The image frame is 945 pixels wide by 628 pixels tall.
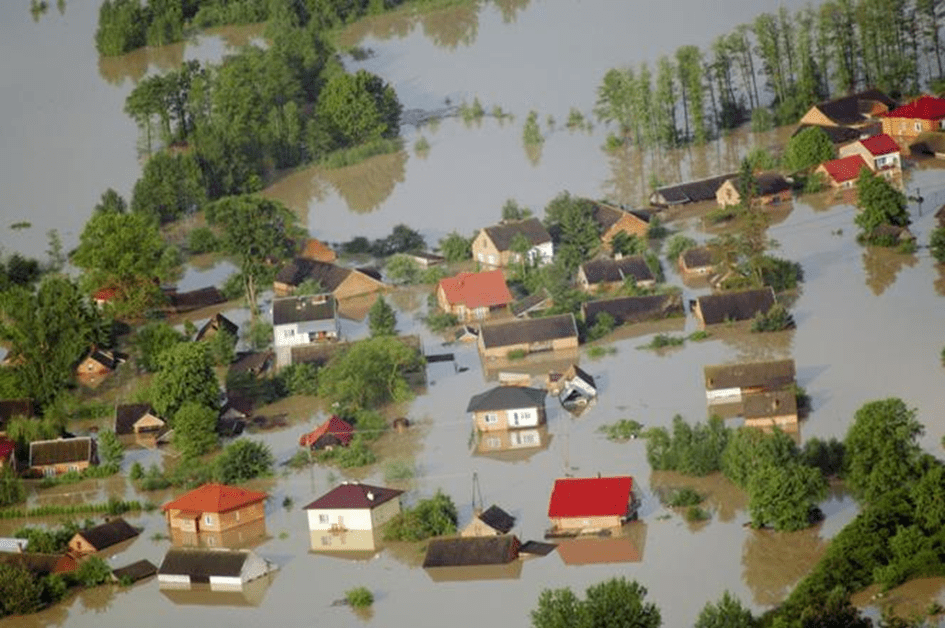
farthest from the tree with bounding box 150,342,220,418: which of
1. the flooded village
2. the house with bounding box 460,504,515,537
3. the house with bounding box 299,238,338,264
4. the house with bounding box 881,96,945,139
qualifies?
the house with bounding box 881,96,945,139

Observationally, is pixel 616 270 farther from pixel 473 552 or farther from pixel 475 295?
pixel 473 552

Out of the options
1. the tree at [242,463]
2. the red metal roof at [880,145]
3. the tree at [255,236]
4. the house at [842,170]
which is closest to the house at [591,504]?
the tree at [242,463]

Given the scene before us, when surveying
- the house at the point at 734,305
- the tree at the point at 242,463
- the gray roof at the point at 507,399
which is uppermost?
the house at the point at 734,305

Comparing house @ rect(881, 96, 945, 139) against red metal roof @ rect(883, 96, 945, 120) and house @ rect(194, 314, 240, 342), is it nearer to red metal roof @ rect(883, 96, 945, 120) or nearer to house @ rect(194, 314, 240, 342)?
red metal roof @ rect(883, 96, 945, 120)

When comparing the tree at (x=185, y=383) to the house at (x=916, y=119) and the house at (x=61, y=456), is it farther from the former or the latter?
the house at (x=916, y=119)

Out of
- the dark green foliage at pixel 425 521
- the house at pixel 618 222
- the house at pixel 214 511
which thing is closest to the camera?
the dark green foliage at pixel 425 521

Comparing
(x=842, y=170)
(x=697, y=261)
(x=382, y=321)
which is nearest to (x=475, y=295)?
(x=382, y=321)

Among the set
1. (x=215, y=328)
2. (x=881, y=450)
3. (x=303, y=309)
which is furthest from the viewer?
(x=215, y=328)
